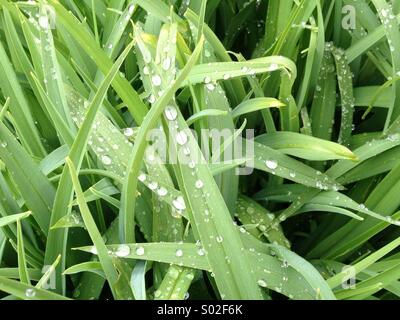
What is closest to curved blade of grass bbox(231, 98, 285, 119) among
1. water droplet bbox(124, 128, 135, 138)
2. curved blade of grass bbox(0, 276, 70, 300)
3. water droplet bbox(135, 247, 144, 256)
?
water droplet bbox(124, 128, 135, 138)

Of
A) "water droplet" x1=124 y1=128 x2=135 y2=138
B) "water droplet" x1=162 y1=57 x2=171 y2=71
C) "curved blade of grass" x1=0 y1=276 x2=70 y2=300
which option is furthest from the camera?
"water droplet" x1=124 y1=128 x2=135 y2=138

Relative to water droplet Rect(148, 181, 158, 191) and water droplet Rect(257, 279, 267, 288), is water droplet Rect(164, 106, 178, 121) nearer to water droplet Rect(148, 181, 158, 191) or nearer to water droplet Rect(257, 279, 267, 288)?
water droplet Rect(148, 181, 158, 191)

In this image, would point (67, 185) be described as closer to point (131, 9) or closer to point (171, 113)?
point (171, 113)

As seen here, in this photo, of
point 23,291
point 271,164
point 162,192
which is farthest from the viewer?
point 271,164

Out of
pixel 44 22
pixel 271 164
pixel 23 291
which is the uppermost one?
pixel 44 22

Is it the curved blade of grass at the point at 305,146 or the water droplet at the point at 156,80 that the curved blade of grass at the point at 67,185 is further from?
the curved blade of grass at the point at 305,146

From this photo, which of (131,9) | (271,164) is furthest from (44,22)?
(271,164)

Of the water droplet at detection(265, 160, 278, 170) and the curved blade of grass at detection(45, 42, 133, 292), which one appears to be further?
the water droplet at detection(265, 160, 278, 170)

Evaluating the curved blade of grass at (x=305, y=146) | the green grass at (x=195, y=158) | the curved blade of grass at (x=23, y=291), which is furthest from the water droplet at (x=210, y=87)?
the curved blade of grass at (x=23, y=291)
